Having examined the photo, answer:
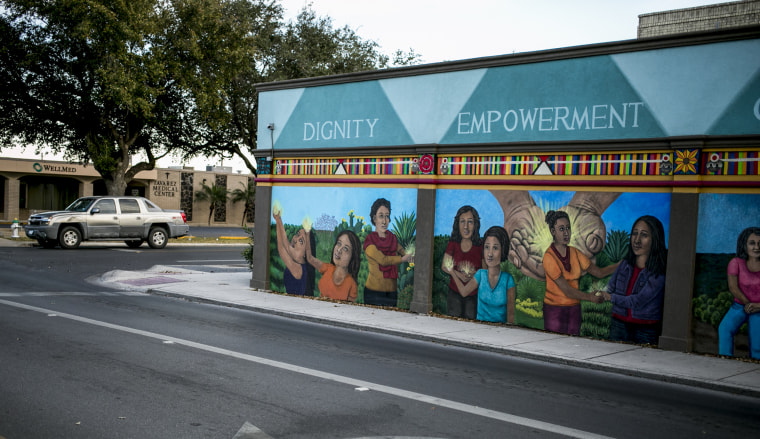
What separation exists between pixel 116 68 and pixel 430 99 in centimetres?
1718

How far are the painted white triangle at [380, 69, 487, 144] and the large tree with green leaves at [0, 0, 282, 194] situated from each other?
15090mm

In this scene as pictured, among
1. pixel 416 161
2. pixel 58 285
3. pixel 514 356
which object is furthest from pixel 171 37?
pixel 514 356

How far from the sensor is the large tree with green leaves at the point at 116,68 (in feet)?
80.5

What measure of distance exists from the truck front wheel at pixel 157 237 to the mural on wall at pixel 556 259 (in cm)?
1701

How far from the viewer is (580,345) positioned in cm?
969

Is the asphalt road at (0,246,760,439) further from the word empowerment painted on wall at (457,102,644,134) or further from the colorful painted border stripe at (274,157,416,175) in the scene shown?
the word empowerment painted on wall at (457,102,644,134)

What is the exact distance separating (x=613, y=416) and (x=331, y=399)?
2.75 m

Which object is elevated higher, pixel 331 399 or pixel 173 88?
pixel 173 88

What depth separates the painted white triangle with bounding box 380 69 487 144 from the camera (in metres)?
12.0

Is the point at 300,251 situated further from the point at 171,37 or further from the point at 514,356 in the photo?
the point at 171,37

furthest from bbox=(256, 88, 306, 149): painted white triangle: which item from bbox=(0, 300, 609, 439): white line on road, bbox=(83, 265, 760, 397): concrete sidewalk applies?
bbox=(0, 300, 609, 439): white line on road

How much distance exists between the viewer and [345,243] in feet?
44.6

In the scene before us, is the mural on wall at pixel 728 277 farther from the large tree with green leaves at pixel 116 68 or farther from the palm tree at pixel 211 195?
the palm tree at pixel 211 195

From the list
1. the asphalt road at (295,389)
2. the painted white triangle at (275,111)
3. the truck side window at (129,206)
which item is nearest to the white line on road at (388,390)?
the asphalt road at (295,389)
